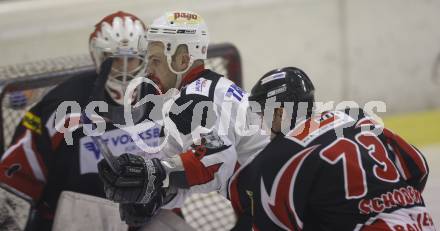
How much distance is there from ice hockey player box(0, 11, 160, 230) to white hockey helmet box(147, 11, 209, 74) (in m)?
0.44

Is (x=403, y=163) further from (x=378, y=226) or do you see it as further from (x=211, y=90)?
(x=211, y=90)

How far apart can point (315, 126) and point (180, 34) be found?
675 millimetres

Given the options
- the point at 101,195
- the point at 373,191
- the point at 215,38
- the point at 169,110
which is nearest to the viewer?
the point at 373,191

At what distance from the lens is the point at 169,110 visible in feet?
8.79

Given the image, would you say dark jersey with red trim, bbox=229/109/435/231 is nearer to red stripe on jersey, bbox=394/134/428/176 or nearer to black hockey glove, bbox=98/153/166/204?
red stripe on jersey, bbox=394/134/428/176

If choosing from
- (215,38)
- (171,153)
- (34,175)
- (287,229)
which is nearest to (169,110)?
(171,153)

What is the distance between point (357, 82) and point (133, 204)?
10.7 ft

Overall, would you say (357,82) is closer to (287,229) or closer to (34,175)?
(34,175)

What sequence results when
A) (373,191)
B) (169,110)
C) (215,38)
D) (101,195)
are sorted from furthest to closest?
(215,38), (101,195), (169,110), (373,191)

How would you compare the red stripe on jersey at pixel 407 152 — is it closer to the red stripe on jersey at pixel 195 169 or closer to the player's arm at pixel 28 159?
the red stripe on jersey at pixel 195 169

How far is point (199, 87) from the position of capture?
2639mm

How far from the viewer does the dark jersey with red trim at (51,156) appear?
128 inches

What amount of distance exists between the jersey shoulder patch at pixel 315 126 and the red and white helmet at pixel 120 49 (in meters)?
0.99

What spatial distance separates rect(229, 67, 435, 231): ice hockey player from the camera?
2.27 metres
